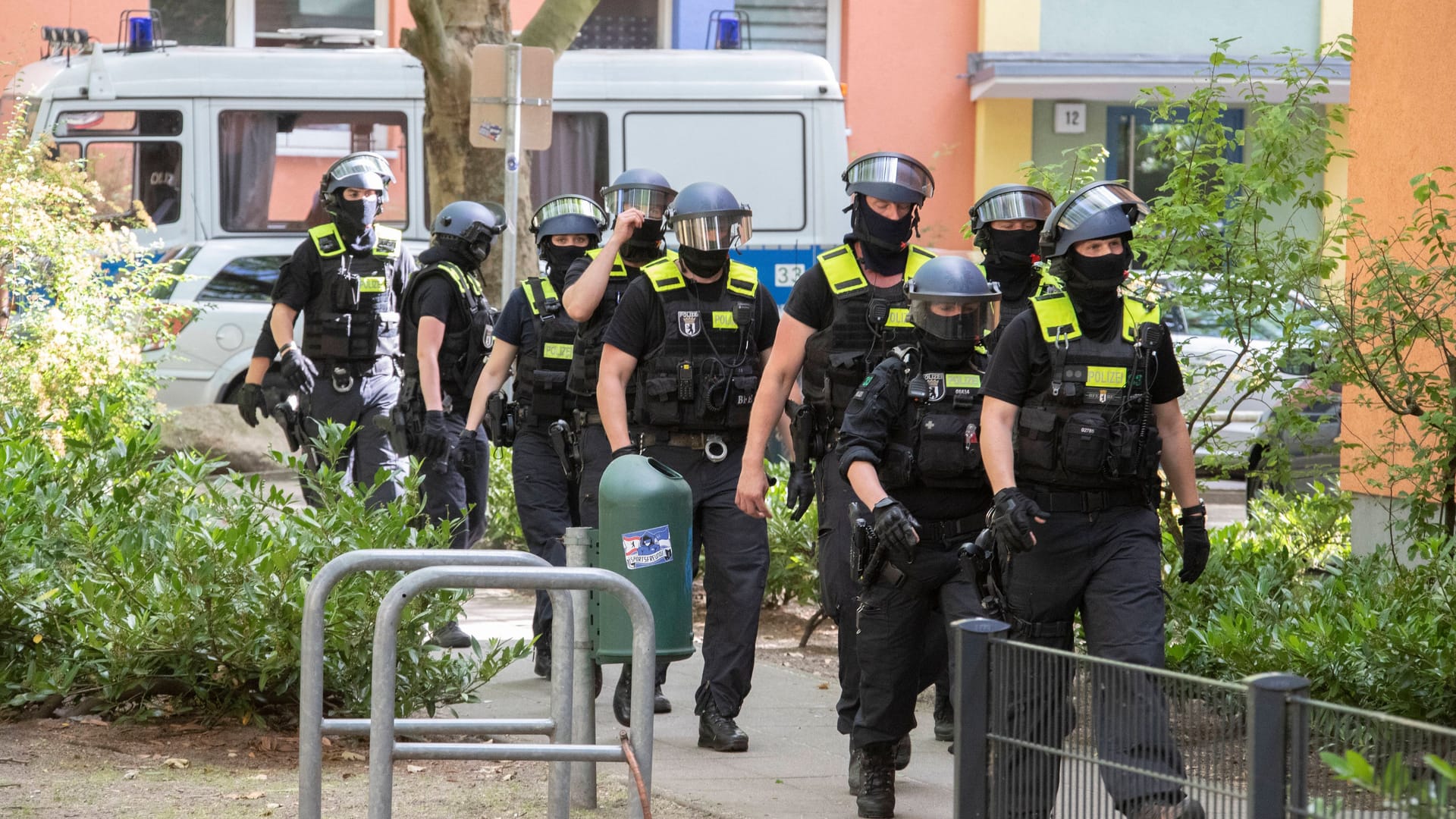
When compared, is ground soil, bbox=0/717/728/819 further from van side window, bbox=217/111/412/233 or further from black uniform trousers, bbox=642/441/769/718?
van side window, bbox=217/111/412/233

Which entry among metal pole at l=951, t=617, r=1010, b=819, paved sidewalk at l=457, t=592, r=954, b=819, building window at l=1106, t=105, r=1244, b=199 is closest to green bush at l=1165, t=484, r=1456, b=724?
paved sidewalk at l=457, t=592, r=954, b=819

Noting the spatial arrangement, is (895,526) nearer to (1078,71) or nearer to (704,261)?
(704,261)

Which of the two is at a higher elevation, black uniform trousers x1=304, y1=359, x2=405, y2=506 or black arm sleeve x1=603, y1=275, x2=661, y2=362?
black arm sleeve x1=603, y1=275, x2=661, y2=362

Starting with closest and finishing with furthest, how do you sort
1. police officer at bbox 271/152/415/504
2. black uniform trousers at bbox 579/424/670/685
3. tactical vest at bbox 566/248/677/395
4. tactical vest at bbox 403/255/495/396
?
black uniform trousers at bbox 579/424/670/685 < tactical vest at bbox 566/248/677/395 < tactical vest at bbox 403/255/495/396 < police officer at bbox 271/152/415/504

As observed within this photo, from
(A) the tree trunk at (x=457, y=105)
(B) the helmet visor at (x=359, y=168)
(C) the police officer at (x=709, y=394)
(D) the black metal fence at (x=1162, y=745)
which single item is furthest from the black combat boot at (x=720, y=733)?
(A) the tree trunk at (x=457, y=105)

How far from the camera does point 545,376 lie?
6945 mm

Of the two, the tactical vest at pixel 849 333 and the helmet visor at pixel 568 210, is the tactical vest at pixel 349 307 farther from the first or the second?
the tactical vest at pixel 849 333

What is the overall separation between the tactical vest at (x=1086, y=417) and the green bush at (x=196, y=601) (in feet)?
5.77

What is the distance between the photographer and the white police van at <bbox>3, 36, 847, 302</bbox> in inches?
558

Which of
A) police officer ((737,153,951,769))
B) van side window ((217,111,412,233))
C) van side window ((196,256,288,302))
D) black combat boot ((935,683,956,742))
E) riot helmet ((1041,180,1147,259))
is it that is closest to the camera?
riot helmet ((1041,180,1147,259))

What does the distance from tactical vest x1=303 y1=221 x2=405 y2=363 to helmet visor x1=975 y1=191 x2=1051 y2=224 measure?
3.17 metres

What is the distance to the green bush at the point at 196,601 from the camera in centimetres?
541

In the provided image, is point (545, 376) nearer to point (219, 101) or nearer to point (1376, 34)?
point (1376, 34)

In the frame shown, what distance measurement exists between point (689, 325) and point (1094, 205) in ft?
5.73
